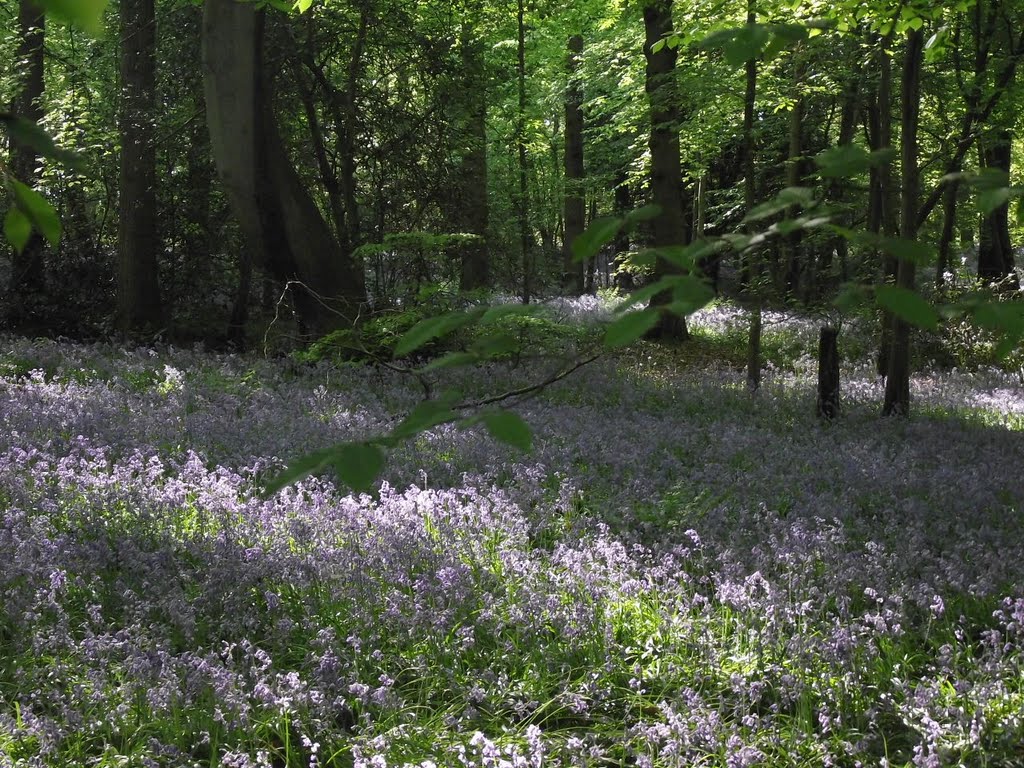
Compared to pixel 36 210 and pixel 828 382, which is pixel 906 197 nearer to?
pixel 828 382

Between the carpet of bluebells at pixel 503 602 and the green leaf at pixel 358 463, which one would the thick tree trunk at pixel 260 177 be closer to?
the carpet of bluebells at pixel 503 602

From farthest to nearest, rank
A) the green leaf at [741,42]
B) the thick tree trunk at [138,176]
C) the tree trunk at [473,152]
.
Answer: the tree trunk at [473,152]
the thick tree trunk at [138,176]
the green leaf at [741,42]

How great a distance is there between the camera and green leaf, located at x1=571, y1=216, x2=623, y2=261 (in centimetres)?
184

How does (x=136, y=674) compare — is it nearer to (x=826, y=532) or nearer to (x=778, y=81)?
(x=826, y=532)

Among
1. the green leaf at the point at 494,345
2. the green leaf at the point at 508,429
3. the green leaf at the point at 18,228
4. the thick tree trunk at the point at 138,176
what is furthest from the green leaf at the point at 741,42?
the thick tree trunk at the point at 138,176

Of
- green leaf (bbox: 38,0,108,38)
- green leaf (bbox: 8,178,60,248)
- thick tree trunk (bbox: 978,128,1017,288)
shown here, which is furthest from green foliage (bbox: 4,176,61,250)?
thick tree trunk (bbox: 978,128,1017,288)

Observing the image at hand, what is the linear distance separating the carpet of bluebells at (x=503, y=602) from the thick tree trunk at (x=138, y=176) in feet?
21.5

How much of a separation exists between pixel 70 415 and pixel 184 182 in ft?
26.3

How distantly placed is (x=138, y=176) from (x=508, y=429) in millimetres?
13666

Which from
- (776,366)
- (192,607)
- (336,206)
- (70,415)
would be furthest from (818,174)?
(776,366)

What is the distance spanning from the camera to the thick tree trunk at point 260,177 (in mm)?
11852

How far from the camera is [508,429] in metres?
1.60

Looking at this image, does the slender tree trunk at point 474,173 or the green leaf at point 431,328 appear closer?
the green leaf at point 431,328

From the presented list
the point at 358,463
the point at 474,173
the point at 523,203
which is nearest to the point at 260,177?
the point at 474,173
